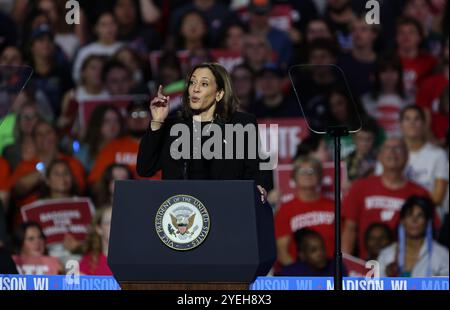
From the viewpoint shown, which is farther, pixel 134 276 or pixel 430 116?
pixel 430 116

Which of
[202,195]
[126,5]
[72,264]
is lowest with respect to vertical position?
[72,264]

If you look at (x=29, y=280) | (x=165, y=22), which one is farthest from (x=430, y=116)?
(x=29, y=280)

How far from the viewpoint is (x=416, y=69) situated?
1037 centimetres

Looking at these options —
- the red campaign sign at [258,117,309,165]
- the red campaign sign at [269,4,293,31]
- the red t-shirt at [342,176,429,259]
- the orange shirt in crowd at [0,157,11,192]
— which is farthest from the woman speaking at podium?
the red campaign sign at [269,4,293,31]

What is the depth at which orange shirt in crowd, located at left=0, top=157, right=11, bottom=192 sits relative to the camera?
9.88 metres

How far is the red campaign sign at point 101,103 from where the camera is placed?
33.4 ft

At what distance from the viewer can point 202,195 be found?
5.37 metres

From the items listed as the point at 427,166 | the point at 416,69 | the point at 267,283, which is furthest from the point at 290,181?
the point at 267,283

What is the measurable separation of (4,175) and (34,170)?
9.6 inches

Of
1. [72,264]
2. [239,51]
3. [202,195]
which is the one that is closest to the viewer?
[202,195]

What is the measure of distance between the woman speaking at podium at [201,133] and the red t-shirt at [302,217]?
3436mm

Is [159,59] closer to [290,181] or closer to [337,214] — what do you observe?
[290,181]

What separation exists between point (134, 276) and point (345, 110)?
493 centimetres
